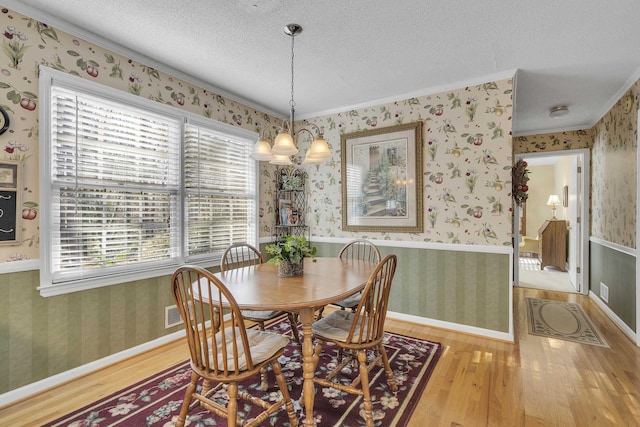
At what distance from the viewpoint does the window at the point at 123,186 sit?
7.00ft

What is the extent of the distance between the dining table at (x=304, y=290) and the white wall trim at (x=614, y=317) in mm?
2714

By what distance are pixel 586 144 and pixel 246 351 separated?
551 cm

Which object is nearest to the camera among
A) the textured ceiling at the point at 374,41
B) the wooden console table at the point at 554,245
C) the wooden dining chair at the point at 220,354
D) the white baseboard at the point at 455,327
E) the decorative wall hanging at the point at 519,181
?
the wooden dining chair at the point at 220,354

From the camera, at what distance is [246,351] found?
56.3 inches

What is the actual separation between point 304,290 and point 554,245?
6650 mm

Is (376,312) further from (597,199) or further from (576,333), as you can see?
(597,199)

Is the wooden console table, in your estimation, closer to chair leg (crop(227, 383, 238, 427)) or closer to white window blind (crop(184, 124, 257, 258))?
white window blind (crop(184, 124, 257, 258))

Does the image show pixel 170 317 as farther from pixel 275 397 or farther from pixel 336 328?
pixel 336 328

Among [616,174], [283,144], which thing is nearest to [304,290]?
[283,144]

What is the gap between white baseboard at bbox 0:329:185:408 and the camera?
193 centimetres

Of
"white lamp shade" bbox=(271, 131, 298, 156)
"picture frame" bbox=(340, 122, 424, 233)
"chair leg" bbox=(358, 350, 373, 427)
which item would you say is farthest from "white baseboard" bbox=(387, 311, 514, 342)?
"white lamp shade" bbox=(271, 131, 298, 156)

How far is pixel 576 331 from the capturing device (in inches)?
122

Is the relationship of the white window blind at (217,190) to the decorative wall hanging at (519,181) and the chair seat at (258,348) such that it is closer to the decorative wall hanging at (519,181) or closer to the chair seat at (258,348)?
the chair seat at (258,348)

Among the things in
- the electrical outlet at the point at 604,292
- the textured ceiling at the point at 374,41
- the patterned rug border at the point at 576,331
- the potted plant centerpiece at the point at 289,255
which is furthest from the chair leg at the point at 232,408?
the electrical outlet at the point at 604,292
